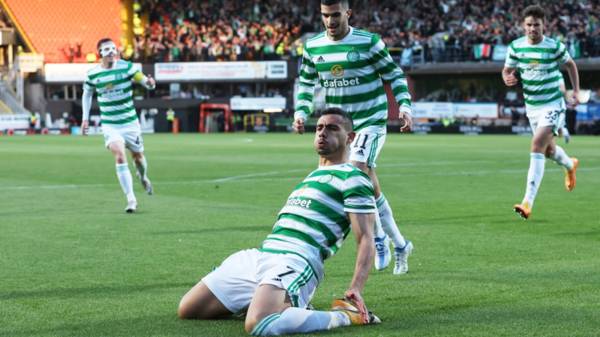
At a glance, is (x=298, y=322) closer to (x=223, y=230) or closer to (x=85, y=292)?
(x=85, y=292)

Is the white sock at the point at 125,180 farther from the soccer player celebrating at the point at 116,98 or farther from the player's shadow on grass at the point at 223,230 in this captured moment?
the player's shadow on grass at the point at 223,230

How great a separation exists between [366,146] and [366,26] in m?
50.1

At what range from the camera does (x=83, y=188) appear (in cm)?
1916

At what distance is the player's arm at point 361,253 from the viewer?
20.3 feet

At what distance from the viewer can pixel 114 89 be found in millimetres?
15469

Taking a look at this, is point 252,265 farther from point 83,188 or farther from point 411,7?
point 411,7

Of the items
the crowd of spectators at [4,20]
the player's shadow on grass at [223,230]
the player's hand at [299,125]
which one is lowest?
the player's shadow on grass at [223,230]

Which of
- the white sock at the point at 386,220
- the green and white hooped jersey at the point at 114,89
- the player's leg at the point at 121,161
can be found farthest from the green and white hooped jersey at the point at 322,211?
the green and white hooped jersey at the point at 114,89

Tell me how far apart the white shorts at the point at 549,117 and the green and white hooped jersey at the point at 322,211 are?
7170 millimetres

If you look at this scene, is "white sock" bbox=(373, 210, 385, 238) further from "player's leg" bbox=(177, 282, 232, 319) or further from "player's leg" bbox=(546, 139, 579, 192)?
"player's leg" bbox=(546, 139, 579, 192)

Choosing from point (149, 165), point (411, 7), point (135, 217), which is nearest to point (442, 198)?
point (135, 217)

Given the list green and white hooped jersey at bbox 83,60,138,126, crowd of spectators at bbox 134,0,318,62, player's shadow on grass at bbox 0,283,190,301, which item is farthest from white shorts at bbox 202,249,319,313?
crowd of spectators at bbox 134,0,318,62

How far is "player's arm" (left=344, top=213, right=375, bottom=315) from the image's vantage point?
6.20 m

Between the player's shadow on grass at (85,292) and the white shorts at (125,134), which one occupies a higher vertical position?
the white shorts at (125,134)
